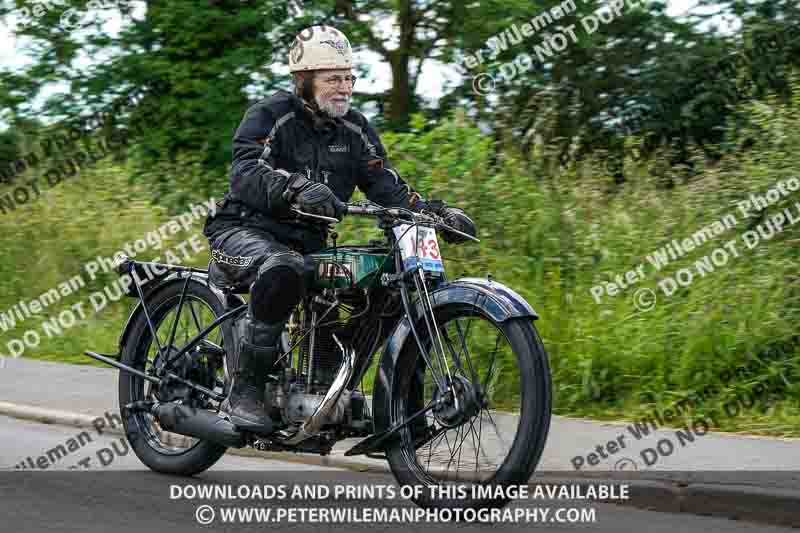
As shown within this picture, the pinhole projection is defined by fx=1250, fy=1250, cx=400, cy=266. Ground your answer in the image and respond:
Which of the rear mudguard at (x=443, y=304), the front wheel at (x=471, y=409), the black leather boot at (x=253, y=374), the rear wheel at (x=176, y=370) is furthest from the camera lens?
the rear wheel at (x=176, y=370)

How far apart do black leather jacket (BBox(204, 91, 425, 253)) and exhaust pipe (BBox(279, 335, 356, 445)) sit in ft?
2.11

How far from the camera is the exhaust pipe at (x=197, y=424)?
6.03 m

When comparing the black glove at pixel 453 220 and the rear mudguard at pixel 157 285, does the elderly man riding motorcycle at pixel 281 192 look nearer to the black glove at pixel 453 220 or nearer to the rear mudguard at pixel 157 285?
the black glove at pixel 453 220

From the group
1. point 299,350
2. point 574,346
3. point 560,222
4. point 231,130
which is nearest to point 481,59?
point 231,130

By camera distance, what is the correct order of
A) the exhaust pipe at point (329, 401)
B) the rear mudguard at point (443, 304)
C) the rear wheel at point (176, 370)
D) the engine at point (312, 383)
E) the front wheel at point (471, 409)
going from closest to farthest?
the front wheel at point (471, 409) < the rear mudguard at point (443, 304) < the exhaust pipe at point (329, 401) < the engine at point (312, 383) < the rear wheel at point (176, 370)

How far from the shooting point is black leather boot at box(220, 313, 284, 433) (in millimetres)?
5863

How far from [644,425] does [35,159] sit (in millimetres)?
10938

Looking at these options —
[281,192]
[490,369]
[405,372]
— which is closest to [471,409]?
[490,369]

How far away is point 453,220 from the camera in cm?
576

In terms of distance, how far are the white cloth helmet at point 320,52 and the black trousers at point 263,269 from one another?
0.83m

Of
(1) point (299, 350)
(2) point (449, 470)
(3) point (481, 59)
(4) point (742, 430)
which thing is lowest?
(4) point (742, 430)

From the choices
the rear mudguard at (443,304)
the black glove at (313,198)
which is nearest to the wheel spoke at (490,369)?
the rear mudguard at (443,304)

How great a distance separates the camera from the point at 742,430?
769 centimetres

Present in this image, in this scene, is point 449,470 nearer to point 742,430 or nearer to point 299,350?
point 299,350
